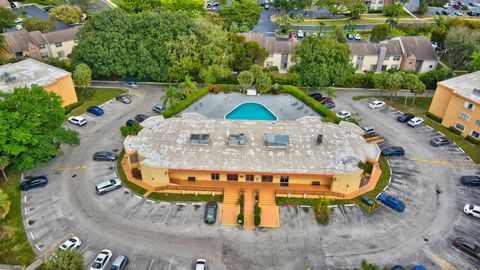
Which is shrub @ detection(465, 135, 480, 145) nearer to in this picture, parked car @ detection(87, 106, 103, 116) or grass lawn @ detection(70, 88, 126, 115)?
parked car @ detection(87, 106, 103, 116)

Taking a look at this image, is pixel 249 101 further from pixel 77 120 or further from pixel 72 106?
pixel 72 106

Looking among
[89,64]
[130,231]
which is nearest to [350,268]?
[130,231]

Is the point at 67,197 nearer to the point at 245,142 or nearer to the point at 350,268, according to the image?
the point at 245,142

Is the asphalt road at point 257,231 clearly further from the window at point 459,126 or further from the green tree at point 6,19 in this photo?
the green tree at point 6,19

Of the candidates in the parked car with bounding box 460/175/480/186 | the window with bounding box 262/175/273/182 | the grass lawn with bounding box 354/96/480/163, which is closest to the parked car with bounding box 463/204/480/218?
the parked car with bounding box 460/175/480/186

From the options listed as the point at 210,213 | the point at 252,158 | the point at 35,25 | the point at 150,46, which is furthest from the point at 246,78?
the point at 35,25
